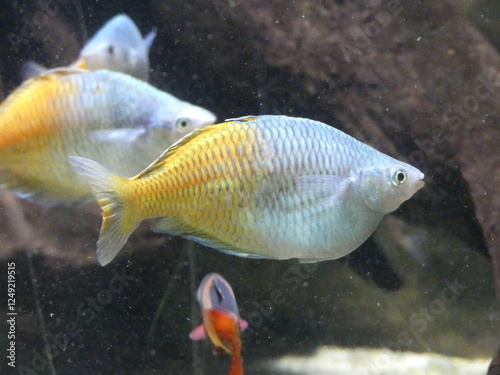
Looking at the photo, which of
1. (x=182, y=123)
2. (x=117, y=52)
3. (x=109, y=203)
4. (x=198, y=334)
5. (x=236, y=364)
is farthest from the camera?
(x=198, y=334)

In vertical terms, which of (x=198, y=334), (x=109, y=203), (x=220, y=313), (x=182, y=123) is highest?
(x=182, y=123)

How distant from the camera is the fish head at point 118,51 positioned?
215cm

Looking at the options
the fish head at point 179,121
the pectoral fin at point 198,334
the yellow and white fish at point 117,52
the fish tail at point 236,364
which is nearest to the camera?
the fish head at point 179,121

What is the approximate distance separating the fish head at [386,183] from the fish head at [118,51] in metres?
→ 1.25

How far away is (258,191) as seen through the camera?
1571mm

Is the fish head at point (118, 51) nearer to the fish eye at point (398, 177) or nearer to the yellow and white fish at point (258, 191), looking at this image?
the yellow and white fish at point (258, 191)

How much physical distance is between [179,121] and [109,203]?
493 millimetres

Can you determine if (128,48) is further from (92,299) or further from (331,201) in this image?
(92,299)

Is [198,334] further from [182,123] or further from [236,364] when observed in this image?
[182,123]

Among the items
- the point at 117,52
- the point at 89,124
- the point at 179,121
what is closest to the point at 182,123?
the point at 179,121

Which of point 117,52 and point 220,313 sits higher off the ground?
point 117,52

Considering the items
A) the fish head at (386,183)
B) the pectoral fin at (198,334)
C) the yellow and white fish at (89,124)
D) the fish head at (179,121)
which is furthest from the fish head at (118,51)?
the pectoral fin at (198,334)

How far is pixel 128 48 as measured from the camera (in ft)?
7.31

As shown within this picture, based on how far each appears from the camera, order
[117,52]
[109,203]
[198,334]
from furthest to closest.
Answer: [198,334]
[117,52]
[109,203]
